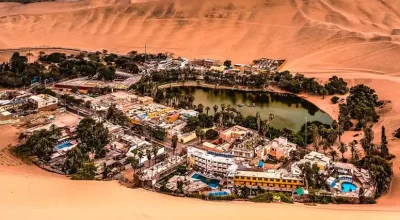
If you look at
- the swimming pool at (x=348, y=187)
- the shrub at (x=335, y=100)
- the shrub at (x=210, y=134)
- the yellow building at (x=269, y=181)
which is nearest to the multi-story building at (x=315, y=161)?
the yellow building at (x=269, y=181)

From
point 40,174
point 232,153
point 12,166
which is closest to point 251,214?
point 232,153

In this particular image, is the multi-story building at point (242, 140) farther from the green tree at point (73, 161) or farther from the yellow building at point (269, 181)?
the green tree at point (73, 161)

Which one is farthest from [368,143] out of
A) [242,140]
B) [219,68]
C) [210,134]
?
[219,68]

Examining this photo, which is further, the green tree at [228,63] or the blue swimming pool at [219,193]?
the green tree at [228,63]

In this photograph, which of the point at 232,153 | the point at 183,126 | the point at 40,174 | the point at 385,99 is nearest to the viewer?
the point at 40,174

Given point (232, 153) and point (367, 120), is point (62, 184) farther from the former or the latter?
point (367, 120)

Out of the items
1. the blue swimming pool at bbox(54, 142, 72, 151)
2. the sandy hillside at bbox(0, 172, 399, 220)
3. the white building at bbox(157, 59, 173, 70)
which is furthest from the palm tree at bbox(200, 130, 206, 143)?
the white building at bbox(157, 59, 173, 70)
